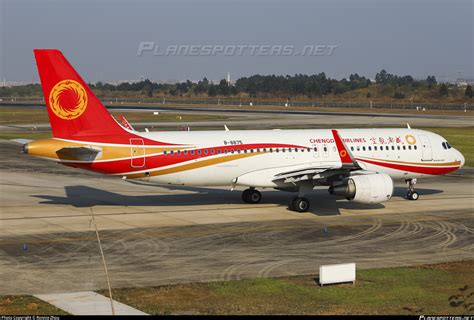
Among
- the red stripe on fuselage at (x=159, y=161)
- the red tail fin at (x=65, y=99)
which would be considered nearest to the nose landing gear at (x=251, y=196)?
the red stripe on fuselage at (x=159, y=161)

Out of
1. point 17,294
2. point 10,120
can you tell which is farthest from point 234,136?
point 10,120

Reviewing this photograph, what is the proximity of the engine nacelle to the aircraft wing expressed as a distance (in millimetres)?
809

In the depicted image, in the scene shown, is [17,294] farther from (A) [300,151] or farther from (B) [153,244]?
(A) [300,151]

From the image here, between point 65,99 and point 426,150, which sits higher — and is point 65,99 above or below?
above

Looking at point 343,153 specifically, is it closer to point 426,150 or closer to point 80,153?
point 426,150

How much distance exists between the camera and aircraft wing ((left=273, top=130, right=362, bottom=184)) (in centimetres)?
3809

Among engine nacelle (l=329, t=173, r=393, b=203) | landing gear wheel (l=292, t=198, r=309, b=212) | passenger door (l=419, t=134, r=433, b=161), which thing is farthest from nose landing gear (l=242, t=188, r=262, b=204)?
passenger door (l=419, t=134, r=433, b=161)

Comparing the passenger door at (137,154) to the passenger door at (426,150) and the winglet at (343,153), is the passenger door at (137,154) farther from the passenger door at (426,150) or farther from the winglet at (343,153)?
the passenger door at (426,150)

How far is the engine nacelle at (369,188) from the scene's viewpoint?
37.2 m

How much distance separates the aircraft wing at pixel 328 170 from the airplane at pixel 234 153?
5cm

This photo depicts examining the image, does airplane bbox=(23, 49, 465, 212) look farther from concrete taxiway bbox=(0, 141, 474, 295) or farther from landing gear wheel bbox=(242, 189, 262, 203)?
concrete taxiway bbox=(0, 141, 474, 295)

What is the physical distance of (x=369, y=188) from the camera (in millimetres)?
37125

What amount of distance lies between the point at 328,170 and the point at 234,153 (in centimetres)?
553

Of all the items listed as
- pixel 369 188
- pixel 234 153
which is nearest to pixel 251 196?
pixel 234 153
